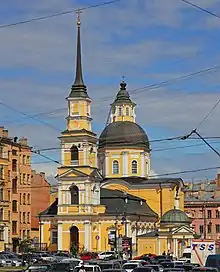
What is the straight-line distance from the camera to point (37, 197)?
121 metres

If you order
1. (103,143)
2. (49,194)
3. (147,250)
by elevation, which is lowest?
(147,250)

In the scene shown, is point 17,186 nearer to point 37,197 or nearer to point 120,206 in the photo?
point 120,206

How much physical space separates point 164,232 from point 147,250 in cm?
328

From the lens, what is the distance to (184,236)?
3957 inches

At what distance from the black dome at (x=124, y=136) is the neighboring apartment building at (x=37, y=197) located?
1094cm

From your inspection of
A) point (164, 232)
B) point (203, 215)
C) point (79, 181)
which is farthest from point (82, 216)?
point (203, 215)

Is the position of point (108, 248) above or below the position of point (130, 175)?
below

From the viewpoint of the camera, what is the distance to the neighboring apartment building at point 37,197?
115 metres

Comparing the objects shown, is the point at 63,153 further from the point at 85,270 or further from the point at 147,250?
the point at 85,270

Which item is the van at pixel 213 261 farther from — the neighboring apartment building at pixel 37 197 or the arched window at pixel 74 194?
the neighboring apartment building at pixel 37 197

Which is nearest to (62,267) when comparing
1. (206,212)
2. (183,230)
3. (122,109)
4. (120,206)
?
(183,230)

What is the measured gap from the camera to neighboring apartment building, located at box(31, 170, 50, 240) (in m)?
115

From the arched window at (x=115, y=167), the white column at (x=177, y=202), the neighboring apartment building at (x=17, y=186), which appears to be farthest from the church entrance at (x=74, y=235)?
the white column at (x=177, y=202)

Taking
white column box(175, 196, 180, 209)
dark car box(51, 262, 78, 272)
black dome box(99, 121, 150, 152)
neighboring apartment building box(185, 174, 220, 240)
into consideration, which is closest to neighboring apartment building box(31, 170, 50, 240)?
black dome box(99, 121, 150, 152)
